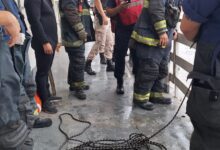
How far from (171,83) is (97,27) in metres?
1.97

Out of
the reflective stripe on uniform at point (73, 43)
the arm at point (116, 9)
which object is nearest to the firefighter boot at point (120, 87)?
the reflective stripe on uniform at point (73, 43)

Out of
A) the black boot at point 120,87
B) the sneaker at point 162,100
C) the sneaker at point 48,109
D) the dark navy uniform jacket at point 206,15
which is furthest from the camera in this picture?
the black boot at point 120,87

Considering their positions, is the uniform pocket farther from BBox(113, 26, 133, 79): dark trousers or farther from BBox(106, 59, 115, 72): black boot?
BBox(106, 59, 115, 72): black boot

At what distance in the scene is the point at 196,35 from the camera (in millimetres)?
1670

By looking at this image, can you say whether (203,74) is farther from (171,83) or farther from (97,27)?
(97,27)

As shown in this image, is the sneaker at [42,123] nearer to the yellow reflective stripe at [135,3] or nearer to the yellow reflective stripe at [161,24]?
the yellow reflective stripe at [161,24]

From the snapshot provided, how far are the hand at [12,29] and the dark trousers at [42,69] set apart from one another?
6.06ft

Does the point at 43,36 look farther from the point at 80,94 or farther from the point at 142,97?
the point at 142,97

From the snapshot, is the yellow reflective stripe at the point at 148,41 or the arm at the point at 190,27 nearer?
the arm at the point at 190,27

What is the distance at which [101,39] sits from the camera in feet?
18.5

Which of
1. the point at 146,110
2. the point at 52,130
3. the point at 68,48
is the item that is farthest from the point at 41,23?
the point at 146,110

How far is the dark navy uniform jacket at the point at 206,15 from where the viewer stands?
1480 millimetres

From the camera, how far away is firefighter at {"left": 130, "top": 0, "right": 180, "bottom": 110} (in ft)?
10.7

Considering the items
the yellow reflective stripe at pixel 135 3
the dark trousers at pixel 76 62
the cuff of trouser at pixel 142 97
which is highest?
the yellow reflective stripe at pixel 135 3
